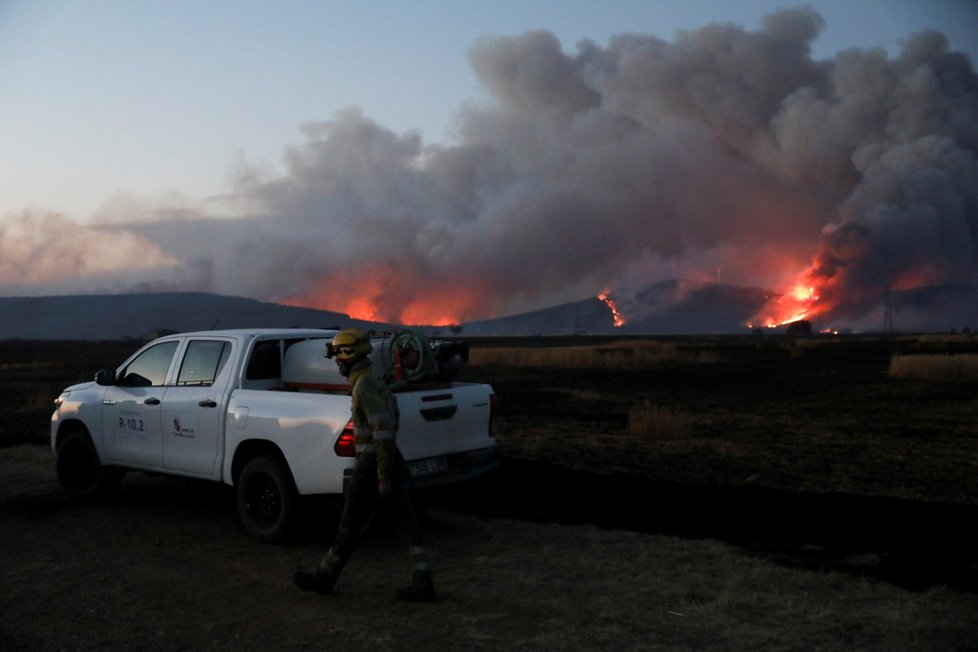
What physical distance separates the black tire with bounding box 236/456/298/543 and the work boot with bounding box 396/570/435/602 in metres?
1.80

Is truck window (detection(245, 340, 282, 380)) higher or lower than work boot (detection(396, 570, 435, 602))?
higher

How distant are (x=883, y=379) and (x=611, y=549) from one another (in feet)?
79.1

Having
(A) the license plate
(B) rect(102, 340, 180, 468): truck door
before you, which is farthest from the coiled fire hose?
(B) rect(102, 340, 180, 468): truck door

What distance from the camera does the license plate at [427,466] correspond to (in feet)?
24.6

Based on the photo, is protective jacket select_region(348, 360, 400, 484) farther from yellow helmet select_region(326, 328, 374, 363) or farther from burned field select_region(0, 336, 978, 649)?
burned field select_region(0, 336, 978, 649)

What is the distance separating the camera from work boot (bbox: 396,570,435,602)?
6.10 m

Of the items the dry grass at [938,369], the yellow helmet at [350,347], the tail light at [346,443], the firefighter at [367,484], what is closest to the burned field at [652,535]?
the firefighter at [367,484]

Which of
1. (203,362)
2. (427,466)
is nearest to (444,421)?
(427,466)

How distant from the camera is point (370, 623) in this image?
18.7 feet

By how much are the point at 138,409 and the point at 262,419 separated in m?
2.12

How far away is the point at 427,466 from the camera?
7.64 meters

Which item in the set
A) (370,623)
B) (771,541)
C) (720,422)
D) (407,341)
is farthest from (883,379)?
(370,623)

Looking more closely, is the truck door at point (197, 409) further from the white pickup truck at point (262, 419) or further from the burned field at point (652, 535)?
the burned field at point (652, 535)

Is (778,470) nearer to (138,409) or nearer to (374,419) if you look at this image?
(374,419)
